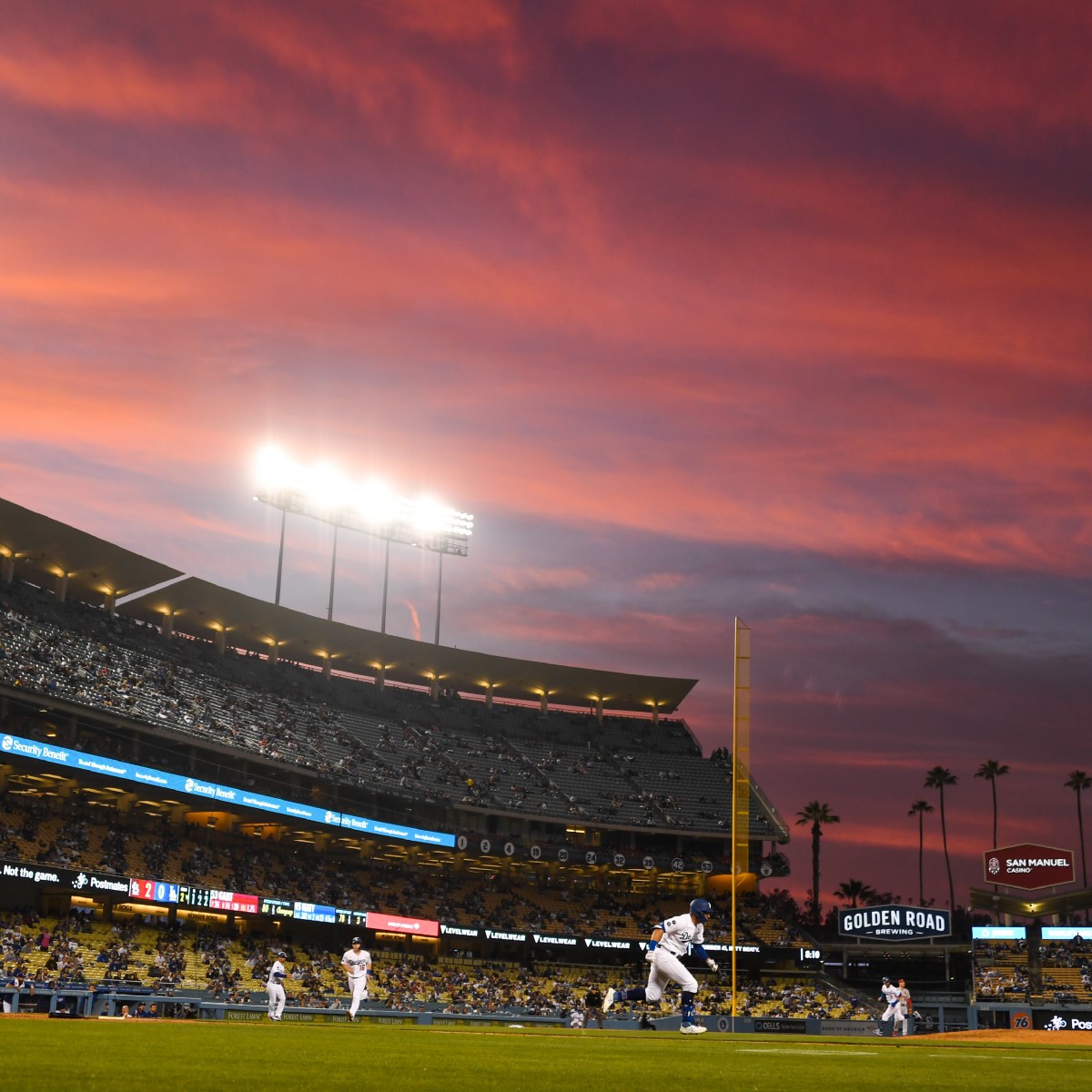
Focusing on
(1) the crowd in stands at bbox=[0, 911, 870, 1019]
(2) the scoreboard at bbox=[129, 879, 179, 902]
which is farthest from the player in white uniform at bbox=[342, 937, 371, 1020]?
(2) the scoreboard at bbox=[129, 879, 179, 902]

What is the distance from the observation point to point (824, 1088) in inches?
379

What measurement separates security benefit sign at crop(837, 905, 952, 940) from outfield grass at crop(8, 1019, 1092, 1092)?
5844 cm

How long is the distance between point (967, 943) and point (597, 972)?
23.8 meters

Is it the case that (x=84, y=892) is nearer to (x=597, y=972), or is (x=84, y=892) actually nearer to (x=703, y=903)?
(x=597, y=972)

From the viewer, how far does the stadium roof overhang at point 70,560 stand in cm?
6266

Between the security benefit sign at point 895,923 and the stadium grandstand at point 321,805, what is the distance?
4.48m

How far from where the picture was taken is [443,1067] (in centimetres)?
1186

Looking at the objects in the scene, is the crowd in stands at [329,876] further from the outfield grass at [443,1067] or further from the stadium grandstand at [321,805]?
the outfield grass at [443,1067]


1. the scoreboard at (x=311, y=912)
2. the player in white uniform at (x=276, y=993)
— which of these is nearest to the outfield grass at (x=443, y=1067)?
the player in white uniform at (x=276, y=993)

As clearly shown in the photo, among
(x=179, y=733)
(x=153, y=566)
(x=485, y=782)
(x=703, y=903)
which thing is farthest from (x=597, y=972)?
(x=703, y=903)

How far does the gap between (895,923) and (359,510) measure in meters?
43.6

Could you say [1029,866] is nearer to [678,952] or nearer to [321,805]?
[321,805]

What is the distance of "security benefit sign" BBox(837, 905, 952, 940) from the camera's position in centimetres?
7219

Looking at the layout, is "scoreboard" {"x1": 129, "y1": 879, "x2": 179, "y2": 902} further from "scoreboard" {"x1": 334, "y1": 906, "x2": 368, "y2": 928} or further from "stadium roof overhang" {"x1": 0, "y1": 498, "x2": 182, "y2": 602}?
"stadium roof overhang" {"x1": 0, "y1": 498, "x2": 182, "y2": 602}
